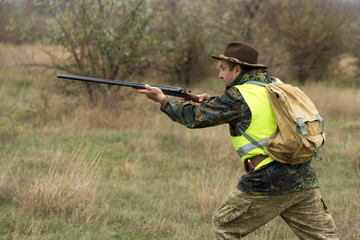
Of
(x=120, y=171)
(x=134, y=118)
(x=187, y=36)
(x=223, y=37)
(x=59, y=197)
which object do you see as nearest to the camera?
(x=59, y=197)

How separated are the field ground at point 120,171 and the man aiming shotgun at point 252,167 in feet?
3.99

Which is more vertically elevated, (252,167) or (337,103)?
(252,167)

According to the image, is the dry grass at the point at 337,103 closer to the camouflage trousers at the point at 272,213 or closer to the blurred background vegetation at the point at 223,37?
the blurred background vegetation at the point at 223,37

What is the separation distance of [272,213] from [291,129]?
60cm

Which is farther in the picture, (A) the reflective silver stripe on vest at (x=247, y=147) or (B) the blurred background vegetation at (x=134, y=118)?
(B) the blurred background vegetation at (x=134, y=118)

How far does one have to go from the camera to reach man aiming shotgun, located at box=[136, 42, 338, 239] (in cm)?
293

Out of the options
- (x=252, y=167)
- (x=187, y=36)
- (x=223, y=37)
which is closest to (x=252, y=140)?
(x=252, y=167)

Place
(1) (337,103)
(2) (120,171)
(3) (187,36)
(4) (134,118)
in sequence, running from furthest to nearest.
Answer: (3) (187,36), (1) (337,103), (4) (134,118), (2) (120,171)

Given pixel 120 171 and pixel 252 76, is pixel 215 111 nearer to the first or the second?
pixel 252 76

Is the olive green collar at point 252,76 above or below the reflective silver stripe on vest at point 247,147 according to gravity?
above

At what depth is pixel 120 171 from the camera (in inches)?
246

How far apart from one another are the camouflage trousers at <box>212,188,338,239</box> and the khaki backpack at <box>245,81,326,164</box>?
0.30 m

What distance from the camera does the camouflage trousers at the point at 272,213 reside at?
300 centimetres

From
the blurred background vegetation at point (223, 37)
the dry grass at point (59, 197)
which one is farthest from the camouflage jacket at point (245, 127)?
the blurred background vegetation at point (223, 37)
